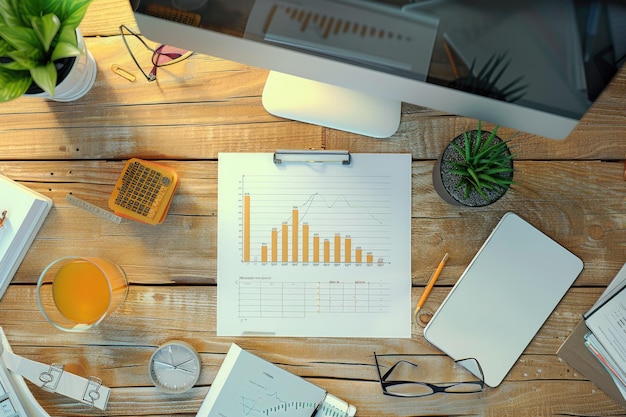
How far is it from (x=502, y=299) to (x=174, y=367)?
56cm

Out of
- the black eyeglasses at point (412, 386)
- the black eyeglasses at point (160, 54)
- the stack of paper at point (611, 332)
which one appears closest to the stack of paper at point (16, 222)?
the black eyeglasses at point (160, 54)

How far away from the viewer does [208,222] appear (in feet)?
2.95

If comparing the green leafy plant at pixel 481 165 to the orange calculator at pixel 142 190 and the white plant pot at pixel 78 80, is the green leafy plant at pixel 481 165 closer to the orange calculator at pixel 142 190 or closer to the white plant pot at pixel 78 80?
the orange calculator at pixel 142 190

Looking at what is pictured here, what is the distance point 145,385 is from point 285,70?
59 centimetres

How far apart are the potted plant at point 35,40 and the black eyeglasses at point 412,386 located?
0.66 m

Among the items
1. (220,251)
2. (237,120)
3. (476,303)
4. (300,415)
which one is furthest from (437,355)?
(237,120)

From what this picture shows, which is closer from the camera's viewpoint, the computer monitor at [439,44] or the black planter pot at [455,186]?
the computer monitor at [439,44]

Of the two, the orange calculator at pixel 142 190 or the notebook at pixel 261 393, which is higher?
the orange calculator at pixel 142 190

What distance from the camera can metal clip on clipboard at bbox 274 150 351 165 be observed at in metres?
0.86

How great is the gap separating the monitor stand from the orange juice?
15.5 inches

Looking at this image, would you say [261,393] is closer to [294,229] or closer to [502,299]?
[294,229]

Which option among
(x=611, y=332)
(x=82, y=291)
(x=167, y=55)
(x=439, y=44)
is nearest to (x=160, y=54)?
(x=167, y=55)

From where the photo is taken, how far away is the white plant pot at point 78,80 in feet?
2.68

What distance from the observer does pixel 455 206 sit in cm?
89
